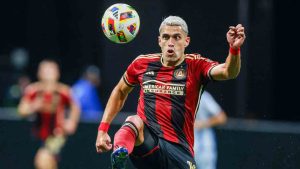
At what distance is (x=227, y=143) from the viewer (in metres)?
13.6

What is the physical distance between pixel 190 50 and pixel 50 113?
8.92 ft

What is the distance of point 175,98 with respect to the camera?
32.1 ft

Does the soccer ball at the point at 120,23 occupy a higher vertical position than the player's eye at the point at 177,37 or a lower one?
higher

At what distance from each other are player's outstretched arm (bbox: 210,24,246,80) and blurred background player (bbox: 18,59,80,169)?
4.84m

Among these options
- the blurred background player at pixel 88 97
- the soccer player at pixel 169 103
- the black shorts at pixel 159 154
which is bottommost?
the blurred background player at pixel 88 97

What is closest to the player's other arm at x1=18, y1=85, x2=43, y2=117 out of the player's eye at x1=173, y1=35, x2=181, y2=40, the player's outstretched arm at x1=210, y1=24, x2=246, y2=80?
the player's eye at x1=173, y1=35, x2=181, y2=40

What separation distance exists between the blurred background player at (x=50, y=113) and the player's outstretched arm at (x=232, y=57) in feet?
15.9

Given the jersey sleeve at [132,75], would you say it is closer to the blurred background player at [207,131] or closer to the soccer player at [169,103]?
the soccer player at [169,103]

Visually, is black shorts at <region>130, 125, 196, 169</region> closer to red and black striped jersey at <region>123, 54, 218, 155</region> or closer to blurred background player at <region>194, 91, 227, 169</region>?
red and black striped jersey at <region>123, 54, 218, 155</region>

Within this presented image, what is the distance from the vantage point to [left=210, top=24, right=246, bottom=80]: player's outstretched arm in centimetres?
919

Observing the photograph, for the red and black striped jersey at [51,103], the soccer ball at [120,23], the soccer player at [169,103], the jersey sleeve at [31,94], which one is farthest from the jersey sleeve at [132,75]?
the jersey sleeve at [31,94]

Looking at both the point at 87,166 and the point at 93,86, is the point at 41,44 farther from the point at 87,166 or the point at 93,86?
the point at 87,166

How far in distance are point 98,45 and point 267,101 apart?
3.84 metres

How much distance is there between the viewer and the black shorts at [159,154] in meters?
9.62
